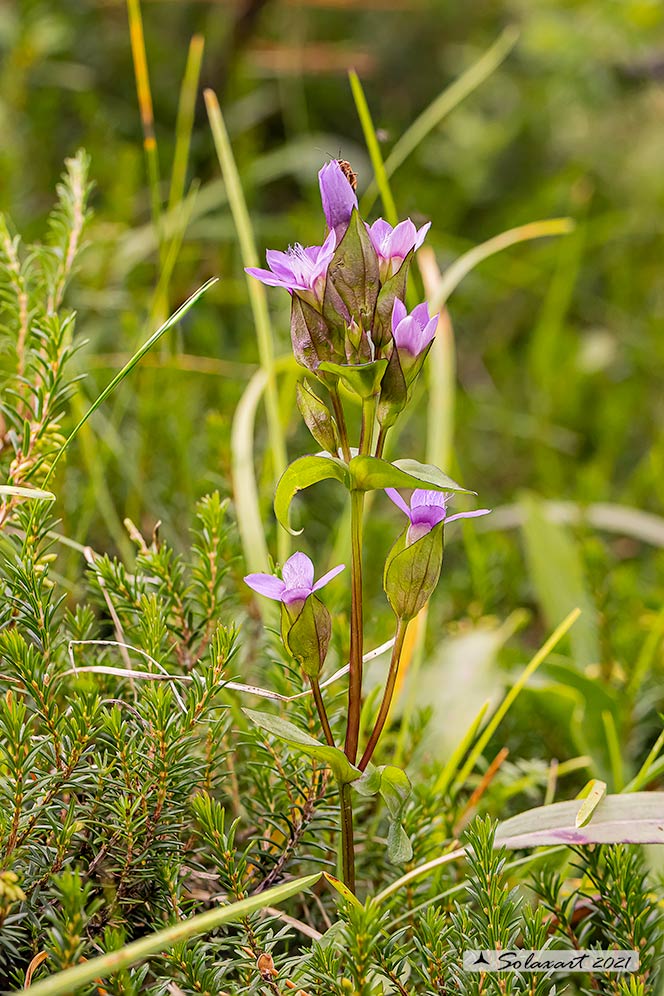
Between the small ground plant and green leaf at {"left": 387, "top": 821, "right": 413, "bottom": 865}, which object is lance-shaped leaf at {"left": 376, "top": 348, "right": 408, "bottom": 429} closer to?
the small ground plant

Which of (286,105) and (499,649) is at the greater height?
(286,105)

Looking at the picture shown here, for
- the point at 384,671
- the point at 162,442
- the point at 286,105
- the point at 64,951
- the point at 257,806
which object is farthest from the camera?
the point at 286,105

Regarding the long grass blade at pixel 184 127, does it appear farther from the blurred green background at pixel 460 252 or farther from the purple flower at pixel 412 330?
the purple flower at pixel 412 330

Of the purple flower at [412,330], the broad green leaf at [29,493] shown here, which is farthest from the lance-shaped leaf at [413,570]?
the broad green leaf at [29,493]

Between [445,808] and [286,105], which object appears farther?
[286,105]

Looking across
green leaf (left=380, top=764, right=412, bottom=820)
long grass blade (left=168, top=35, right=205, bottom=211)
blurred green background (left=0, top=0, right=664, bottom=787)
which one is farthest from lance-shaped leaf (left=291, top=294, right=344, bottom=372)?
long grass blade (left=168, top=35, right=205, bottom=211)

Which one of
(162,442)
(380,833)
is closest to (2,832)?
(380,833)

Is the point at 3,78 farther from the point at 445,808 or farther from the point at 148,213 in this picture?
the point at 445,808
